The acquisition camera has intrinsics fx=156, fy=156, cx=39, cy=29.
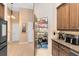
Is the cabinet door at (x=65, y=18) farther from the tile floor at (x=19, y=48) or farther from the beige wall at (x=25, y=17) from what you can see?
the tile floor at (x=19, y=48)

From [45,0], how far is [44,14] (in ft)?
2.12

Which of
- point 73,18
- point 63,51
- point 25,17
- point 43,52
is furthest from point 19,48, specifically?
point 73,18

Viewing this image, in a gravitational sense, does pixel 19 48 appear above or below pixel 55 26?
below

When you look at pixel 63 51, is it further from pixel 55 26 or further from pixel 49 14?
pixel 49 14

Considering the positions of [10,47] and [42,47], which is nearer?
[10,47]

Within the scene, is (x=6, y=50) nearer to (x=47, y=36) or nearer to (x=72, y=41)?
(x=47, y=36)

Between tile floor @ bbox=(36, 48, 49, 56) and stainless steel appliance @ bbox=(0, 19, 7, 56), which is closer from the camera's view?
stainless steel appliance @ bbox=(0, 19, 7, 56)

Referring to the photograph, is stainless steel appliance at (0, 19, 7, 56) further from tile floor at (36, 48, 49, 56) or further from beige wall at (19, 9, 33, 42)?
tile floor at (36, 48, 49, 56)

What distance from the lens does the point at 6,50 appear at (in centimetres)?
232

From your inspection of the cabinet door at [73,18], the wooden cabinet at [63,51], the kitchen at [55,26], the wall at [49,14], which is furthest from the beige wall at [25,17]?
the cabinet door at [73,18]

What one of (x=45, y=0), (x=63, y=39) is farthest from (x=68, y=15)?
(x=45, y=0)

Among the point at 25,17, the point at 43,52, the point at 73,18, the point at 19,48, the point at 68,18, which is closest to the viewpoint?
the point at 43,52

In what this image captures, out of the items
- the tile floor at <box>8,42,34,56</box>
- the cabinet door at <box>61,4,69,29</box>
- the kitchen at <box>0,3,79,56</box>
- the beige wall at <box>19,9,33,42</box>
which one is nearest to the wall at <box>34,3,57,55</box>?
the kitchen at <box>0,3,79,56</box>

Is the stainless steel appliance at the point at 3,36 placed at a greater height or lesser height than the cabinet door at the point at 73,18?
lesser
